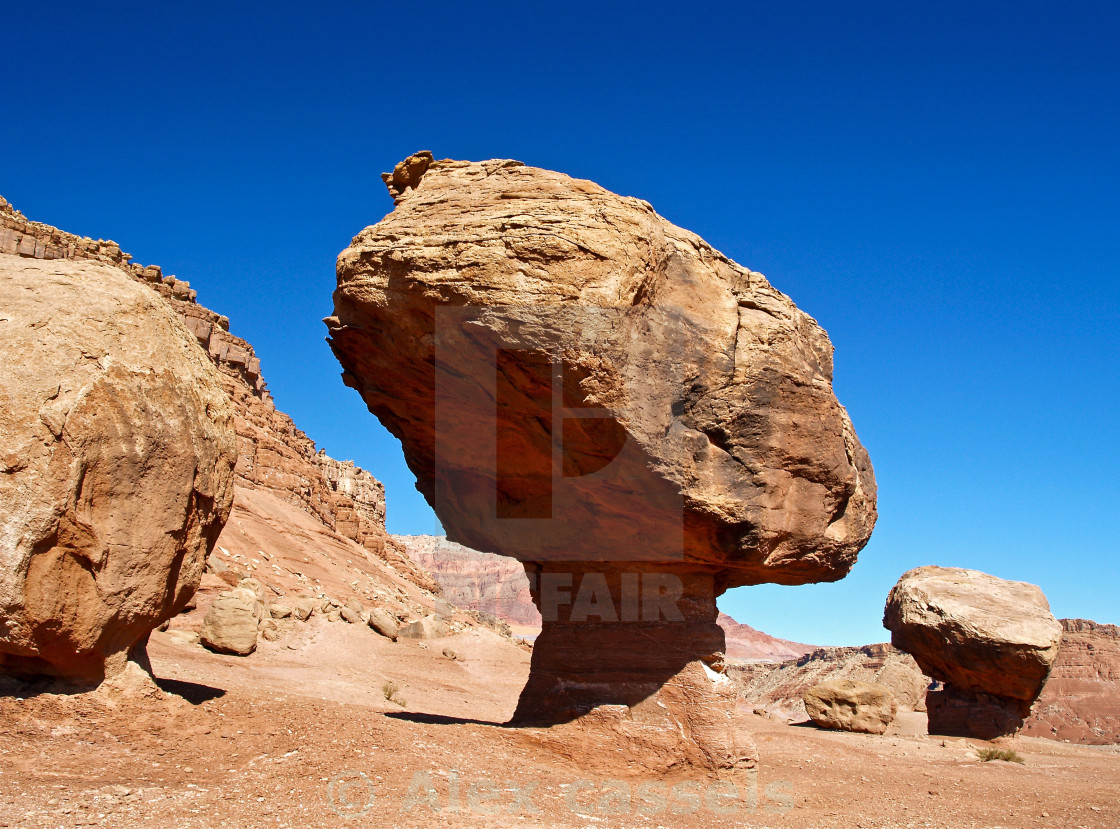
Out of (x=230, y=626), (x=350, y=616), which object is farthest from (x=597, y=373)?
(x=350, y=616)

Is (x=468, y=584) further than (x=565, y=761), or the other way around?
(x=468, y=584)

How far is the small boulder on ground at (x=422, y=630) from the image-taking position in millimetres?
18641

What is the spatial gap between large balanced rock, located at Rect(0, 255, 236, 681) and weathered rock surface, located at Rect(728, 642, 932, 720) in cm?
2825

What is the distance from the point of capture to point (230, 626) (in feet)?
43.5

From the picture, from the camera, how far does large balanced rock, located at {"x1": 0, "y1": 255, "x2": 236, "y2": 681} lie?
4.93 m

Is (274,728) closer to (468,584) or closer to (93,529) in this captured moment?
(93,529)

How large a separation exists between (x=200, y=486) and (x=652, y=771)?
14.1ft

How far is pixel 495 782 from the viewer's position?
603 centimetres

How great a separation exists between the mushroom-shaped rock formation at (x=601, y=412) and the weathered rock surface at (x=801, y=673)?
2472 centimetres

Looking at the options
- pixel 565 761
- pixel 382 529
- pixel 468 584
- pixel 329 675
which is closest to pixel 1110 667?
pixel 382 529

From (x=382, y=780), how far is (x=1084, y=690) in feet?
142

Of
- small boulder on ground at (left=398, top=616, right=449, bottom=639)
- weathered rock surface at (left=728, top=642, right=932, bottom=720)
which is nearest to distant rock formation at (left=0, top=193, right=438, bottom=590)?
small boulder on ground at (left=398, top=616, right=449, bottom=639)

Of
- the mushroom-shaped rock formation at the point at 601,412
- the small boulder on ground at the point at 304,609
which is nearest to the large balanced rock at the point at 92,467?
the mushroom-shaped rock formation at the point at 601,412

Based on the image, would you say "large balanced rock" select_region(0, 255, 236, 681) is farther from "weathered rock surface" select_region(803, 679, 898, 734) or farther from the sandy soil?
"weathered rock surface" select_region(803, 679, 898, 734)
